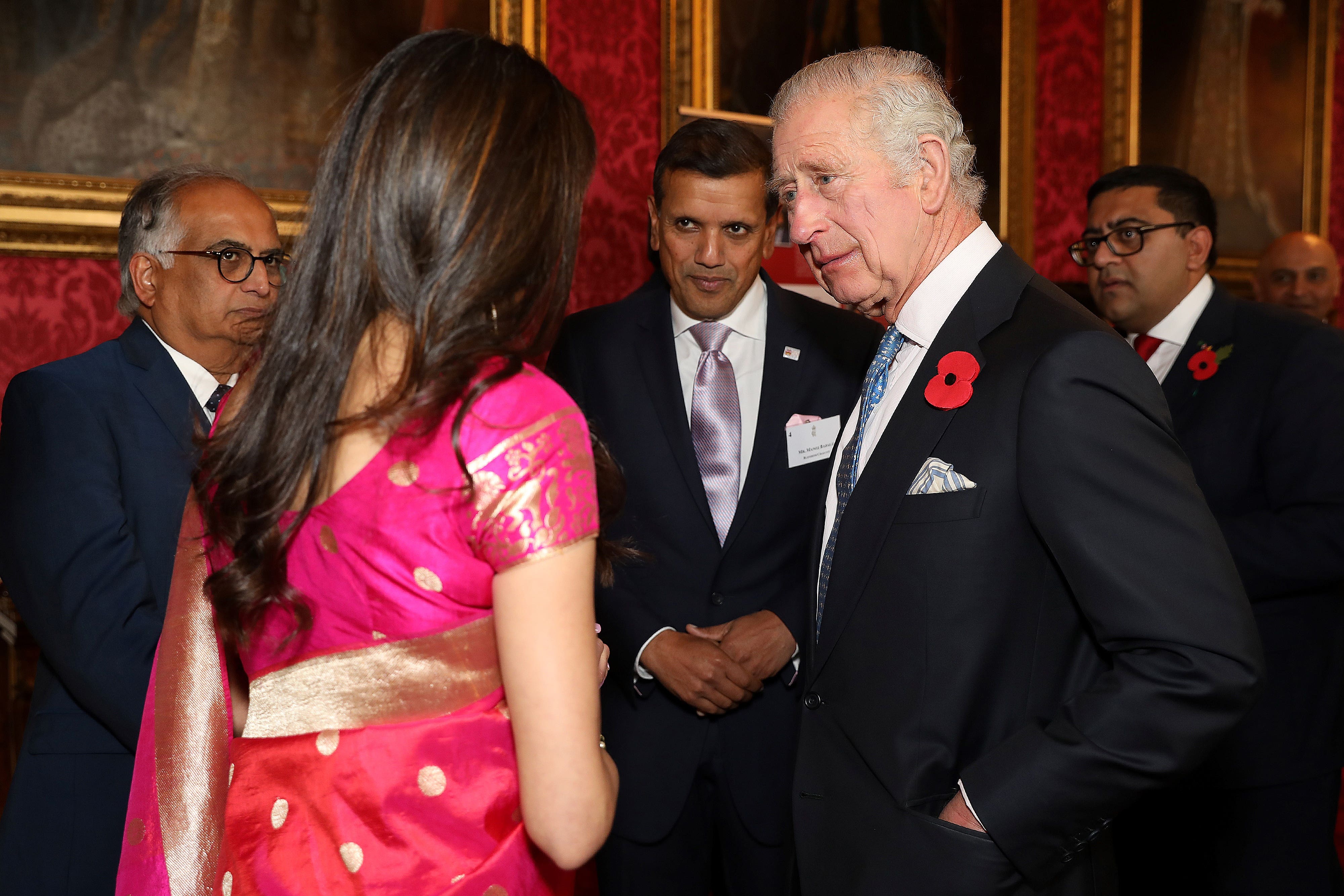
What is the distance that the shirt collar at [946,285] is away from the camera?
1.60 metres

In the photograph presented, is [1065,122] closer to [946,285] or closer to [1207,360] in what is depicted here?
[1207,360]

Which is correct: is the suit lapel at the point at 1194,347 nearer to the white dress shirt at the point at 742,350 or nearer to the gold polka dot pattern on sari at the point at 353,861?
the white dress shirt at the point at 742,350

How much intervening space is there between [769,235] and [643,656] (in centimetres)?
119

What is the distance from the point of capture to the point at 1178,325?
2.97m

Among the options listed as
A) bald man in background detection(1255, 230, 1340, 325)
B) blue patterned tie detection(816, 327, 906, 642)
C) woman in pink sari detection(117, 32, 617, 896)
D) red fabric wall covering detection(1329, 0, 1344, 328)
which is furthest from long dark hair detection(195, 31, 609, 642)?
red fabric wall covering detection(1329, 0, 1344, 328)

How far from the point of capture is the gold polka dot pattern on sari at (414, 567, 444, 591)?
3.77ft

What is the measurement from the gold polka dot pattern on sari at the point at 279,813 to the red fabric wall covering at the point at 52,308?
8.56ft

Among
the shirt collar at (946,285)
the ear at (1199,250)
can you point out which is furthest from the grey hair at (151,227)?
the ear at (1199,250)

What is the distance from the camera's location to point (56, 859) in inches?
74.1

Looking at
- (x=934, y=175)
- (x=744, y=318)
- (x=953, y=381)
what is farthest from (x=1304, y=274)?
(x=953, y=381)

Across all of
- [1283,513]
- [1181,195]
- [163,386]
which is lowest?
[1283,513]

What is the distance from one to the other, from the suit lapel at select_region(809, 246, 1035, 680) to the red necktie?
1.65 meters

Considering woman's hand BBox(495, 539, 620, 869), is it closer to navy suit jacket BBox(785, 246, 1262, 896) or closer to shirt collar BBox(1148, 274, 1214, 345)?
navy suit jacket BBox(785, 246, 1262, 896)

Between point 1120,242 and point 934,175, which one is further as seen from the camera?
point 1120,242
